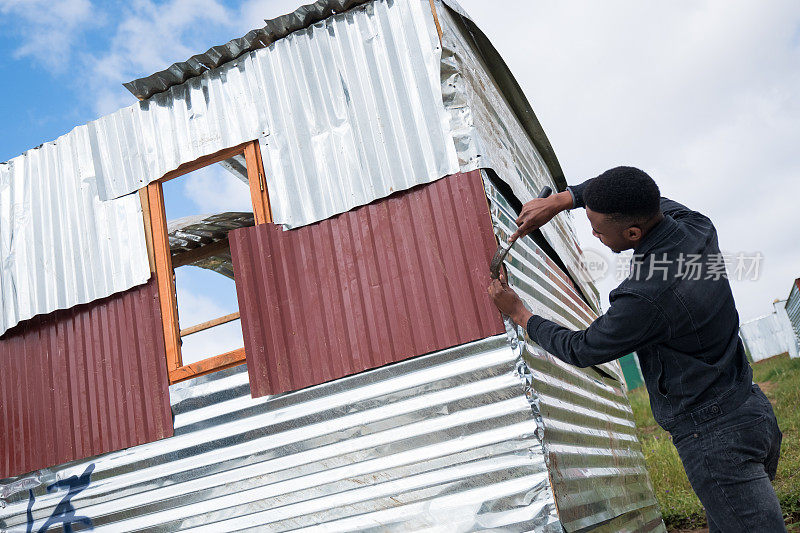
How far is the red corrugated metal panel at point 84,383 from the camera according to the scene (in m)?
4.99

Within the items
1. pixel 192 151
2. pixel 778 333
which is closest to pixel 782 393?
pixel 778 333

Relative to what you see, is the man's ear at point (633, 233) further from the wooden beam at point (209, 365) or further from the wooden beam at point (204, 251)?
the wooden beam at point (204, 251)

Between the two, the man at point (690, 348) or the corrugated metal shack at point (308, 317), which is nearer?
the man at point (690, 348)

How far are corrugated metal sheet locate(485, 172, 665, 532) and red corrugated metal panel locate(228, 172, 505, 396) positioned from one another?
0.28 m

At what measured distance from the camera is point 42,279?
5.56 metres

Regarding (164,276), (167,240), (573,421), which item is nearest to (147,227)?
(167,240)

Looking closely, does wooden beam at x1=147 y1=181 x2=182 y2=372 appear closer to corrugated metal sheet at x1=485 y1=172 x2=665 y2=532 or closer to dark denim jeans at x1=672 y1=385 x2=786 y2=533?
corrugated metal sheet at x1=485 y1=172 x2=665 y2=532

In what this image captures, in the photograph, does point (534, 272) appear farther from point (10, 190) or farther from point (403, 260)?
point (10, 190)

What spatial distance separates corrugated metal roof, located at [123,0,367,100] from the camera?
4.86 metres

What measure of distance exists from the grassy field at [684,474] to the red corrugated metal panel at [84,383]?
7293 mm

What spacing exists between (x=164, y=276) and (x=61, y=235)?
→ 3.94 ft

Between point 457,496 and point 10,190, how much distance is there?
480 cm

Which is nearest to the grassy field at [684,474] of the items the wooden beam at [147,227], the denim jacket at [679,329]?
the denim jacket at [679,329]

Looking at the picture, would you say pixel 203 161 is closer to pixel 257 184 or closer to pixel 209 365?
pixel 257 184
